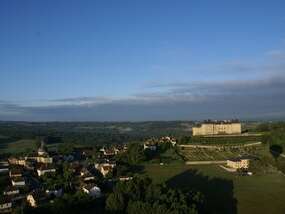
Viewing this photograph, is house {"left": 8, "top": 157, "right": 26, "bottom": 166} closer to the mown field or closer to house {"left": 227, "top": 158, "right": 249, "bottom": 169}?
the mown field

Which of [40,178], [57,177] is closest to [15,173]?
[40,178]

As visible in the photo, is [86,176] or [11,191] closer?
[11,191]

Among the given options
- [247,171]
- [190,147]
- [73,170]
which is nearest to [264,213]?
[247,171]

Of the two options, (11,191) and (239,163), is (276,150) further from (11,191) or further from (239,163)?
(11,191)

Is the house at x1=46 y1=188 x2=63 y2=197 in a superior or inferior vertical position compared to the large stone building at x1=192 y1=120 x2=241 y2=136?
inferior

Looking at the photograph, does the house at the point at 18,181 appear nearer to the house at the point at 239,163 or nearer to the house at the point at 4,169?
the house at the point at 4,169

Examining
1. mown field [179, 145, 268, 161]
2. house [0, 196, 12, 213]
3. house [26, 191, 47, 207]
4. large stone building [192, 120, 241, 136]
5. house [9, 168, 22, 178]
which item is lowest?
house [0, 196, 12, 213]

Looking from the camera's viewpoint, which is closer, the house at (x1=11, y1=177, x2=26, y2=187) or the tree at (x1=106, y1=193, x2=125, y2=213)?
the tree at (x1=106, y1=193, x2=125, y2=213)

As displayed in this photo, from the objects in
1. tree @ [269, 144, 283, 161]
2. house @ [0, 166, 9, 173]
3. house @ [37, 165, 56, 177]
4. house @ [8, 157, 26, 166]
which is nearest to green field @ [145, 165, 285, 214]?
house @ [37, 165, 56, 177]
